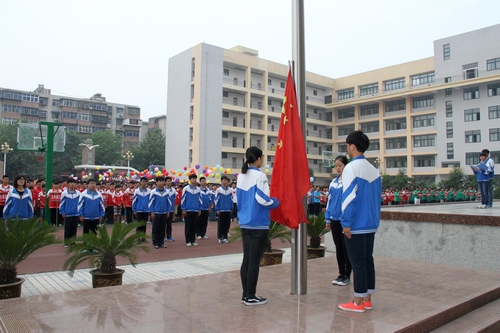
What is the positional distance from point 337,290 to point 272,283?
0.86 meters

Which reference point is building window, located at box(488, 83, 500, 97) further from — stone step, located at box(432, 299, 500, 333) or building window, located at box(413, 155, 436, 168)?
stone step, located at box(432, 299, 500, 333)

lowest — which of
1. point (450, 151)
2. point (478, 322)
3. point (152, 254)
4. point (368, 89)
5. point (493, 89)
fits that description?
point (152, 254)

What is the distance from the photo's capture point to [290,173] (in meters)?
4.49

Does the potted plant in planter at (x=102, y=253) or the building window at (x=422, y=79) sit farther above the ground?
the building window at (x=422, y=79)

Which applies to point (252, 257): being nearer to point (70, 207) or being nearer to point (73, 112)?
point (70, 207)

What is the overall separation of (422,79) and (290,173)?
1756 inches

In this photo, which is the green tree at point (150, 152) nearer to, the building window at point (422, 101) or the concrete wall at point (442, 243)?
the building window at point (422, 101)

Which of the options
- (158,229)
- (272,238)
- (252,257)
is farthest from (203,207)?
(252,257)

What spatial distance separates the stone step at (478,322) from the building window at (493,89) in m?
39.5

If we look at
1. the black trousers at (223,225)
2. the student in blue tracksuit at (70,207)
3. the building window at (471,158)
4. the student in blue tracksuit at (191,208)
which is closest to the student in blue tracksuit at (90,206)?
the student in blue tracksuit at (70,207)

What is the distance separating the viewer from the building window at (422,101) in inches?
1702

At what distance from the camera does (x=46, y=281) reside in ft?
21.8

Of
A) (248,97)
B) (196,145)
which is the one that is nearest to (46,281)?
(196,145)

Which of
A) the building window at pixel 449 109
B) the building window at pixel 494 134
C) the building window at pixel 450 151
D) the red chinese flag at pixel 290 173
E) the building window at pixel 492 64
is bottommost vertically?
the red chinese flag at pixel 290 173
